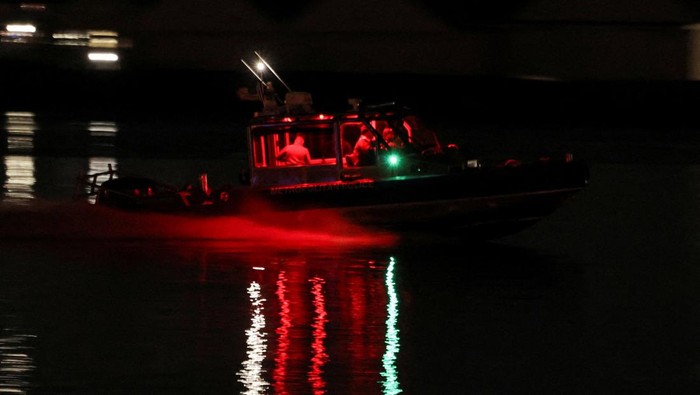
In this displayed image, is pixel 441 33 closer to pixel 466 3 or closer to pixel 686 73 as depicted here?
pixel 466 3

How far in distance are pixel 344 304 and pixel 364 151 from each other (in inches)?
131

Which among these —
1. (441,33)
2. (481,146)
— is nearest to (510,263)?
(481,146)

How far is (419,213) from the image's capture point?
16.9 metres

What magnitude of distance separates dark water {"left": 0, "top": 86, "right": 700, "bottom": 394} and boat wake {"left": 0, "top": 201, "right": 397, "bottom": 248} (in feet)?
0.11

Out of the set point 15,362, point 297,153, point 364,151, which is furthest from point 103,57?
point 15,362

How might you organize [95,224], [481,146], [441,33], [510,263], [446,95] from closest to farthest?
[510,263] → [95,224] → [481,146] → [446,95] → [441,33]

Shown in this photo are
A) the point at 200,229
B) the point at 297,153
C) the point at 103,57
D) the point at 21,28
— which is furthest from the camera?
the point at 21,28

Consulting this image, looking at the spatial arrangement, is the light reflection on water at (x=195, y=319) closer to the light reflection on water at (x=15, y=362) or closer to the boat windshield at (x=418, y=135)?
the light reflection on water at (x=15, y=362)

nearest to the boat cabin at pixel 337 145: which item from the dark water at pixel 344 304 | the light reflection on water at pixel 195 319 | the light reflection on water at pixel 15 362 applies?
the dark water at pixel 344 304

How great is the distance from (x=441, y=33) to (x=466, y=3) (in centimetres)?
98

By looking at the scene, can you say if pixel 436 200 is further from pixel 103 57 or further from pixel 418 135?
pixel 103 57

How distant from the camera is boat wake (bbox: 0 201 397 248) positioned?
17.3m

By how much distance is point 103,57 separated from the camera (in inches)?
1596

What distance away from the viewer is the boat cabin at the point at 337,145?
17.1m
